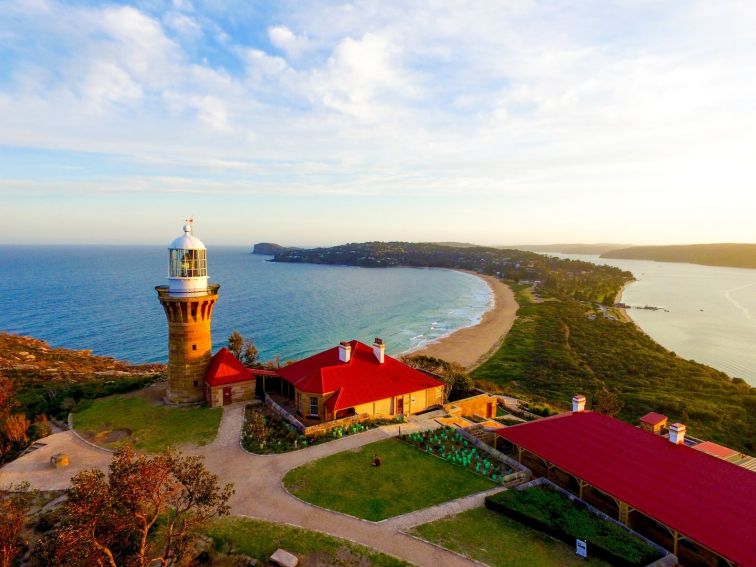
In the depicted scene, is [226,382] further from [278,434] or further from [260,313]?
[260,313]

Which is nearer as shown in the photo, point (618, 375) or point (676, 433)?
point (676, 433)

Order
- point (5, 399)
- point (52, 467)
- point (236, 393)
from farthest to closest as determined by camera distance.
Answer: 1. point (236, 393)
2. point (5, 399)
3. point (52, 467)

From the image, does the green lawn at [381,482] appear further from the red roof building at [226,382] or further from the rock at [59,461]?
the rock at [59,461]

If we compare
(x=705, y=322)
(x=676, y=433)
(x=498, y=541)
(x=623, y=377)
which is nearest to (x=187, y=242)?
(x=498, y=541)

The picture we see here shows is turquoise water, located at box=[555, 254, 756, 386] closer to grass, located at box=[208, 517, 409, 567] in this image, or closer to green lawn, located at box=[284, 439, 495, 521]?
green lawn, located at box=[284, 439, 495, 521]

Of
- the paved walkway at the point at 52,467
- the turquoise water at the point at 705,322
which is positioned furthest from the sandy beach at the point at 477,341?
the paved walkway at the point at 52,467

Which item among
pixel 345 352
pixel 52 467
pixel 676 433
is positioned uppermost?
pixel 345 352

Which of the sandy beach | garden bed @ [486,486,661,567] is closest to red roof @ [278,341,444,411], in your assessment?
garden bed @ [486,486,661,567]

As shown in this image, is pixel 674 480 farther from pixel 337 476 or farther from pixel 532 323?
pixel 532 323
